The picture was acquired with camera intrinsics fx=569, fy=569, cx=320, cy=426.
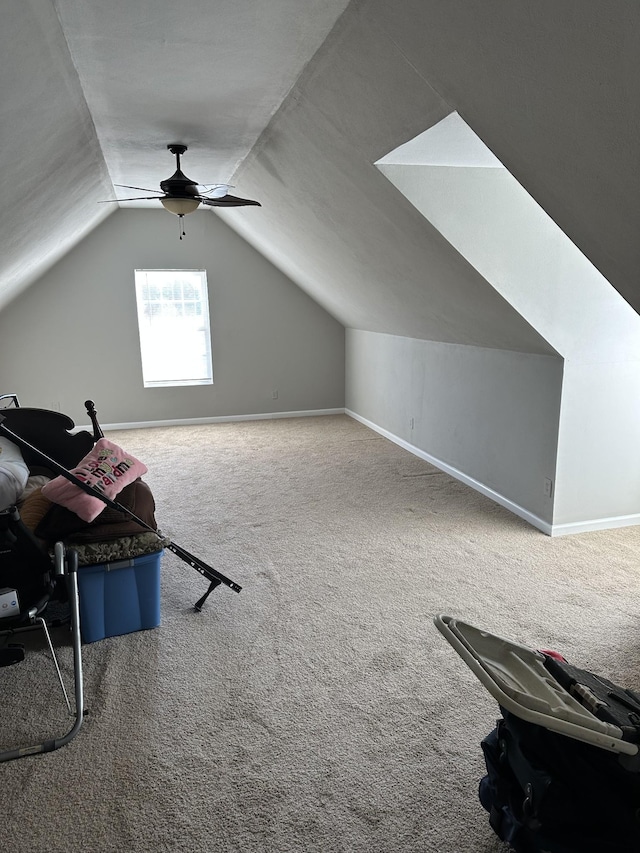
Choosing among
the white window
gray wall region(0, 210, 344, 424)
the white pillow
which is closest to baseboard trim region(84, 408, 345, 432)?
gray wall region(0, 210, 344, 424)

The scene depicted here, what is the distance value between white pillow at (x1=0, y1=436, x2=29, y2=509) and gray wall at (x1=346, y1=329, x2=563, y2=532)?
319 centimetres

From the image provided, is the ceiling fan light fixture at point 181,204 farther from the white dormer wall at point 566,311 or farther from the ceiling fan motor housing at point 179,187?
the white dormer wall at point 566,311

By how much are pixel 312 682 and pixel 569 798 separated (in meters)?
1.15

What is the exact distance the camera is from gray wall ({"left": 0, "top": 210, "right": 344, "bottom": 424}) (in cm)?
643

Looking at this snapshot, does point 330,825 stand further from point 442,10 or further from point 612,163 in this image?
point 442,10

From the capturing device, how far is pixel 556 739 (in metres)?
1.49

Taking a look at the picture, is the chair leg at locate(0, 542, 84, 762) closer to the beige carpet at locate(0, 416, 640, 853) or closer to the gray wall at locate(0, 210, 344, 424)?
the beige carpet at locate(0, 416, 640, 853)

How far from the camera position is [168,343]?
7078 mm

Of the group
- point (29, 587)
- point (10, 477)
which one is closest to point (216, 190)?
point (10, 477)

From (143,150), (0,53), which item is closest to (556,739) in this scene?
(0,53)

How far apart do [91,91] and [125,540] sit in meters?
2.14

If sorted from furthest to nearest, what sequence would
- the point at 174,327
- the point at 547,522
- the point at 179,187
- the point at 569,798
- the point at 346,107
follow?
the point at 174,327 → the point at 547,522 → the point at 179,187 → the point at 346,107 → the point at 569,798

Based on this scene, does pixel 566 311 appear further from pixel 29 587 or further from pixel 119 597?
pixel 29 587

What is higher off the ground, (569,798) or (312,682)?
(569,798)
